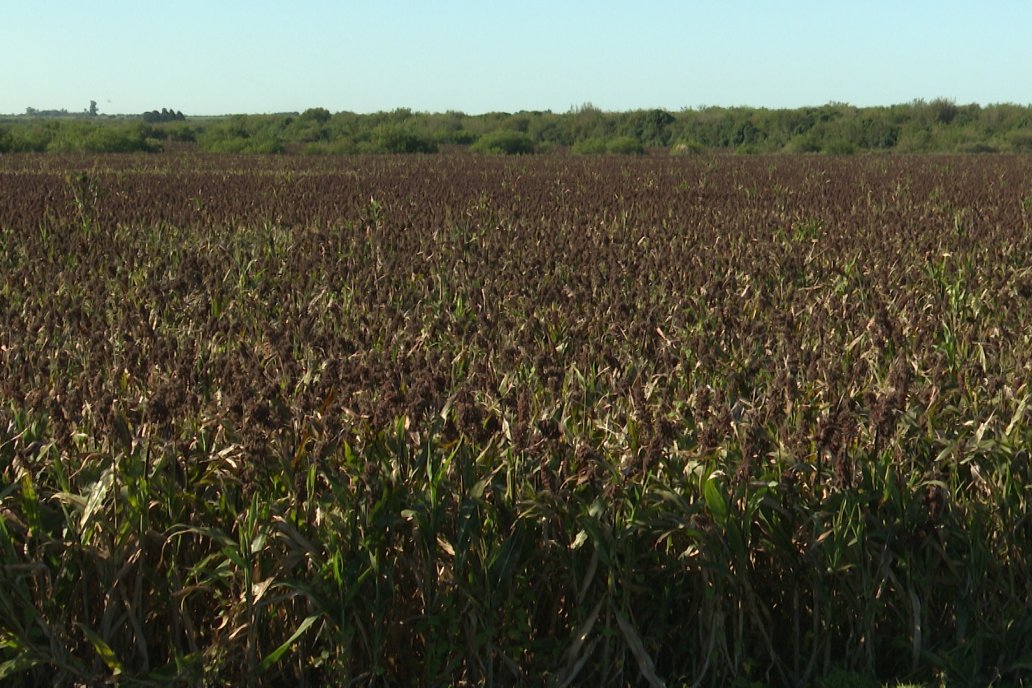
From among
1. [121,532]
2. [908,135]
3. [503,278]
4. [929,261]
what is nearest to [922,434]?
[121,532]

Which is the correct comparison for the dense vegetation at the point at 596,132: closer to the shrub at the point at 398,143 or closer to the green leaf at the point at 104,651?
the shrub at the point at 398,143

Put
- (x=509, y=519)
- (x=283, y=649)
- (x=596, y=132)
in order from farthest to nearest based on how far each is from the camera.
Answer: (x=596, y=132) → (x=509, y=519) → (x=283, y=649)

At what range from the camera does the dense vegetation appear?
4250 centimetres

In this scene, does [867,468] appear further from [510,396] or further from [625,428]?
[510,396]

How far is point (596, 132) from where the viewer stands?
60.4 m

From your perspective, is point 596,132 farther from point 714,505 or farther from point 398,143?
point 714,505

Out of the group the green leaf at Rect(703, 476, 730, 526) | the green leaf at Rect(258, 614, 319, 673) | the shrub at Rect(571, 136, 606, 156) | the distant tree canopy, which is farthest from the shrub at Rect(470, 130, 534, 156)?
the distant tree canopy

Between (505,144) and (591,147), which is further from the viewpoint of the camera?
(591,147)

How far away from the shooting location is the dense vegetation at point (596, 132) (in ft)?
139

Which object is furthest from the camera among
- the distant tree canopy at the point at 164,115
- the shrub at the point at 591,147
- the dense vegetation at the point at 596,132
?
the distant tree canopy at the point at 164,115

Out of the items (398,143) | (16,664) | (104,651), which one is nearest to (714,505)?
(104,651)

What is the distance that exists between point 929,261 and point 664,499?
6.71 metres

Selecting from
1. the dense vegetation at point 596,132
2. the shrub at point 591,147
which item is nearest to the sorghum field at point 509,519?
the dense vegetation at point 596,132

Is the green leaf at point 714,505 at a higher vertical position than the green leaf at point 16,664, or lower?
higher
